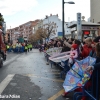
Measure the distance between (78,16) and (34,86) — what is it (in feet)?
29.6

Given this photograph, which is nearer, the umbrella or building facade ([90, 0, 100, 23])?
the umbrella

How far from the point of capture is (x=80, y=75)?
5641 mm

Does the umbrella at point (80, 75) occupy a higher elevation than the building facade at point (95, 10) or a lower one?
lower

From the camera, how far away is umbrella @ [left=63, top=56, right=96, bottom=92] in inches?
214

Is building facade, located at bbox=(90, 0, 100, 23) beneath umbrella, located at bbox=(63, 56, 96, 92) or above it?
above

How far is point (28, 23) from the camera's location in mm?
189375

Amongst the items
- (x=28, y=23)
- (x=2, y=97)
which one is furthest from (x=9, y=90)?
(x=28, y=23)

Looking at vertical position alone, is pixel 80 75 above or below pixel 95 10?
below

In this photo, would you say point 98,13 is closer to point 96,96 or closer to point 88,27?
point 88,27

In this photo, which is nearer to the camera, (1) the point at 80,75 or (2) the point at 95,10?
(1) the point at 80,75

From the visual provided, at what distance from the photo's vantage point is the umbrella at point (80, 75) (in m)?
5.43

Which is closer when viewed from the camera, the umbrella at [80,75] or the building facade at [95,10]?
the umbrella at [80,75]

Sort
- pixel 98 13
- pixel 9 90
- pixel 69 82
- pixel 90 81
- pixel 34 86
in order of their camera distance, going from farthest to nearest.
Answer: pixel 98 13
pixel 34 86
pixel 9 90
pixel 69 82
pixel 90 81

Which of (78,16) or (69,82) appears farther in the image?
(78,16)
